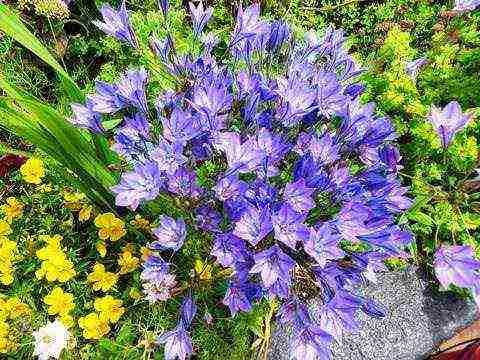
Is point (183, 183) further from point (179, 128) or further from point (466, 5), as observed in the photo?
point (466, 5)

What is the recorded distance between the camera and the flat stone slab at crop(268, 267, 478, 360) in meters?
1.89

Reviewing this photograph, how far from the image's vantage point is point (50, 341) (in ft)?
5.08

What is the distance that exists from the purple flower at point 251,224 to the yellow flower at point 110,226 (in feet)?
1.83

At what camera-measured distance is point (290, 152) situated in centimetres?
147

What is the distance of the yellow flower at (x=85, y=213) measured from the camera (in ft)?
6.02

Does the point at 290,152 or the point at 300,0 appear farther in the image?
the point at 300,0

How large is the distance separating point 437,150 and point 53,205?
1.20 meters

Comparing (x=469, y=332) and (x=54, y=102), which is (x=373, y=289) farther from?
(x=54, y=102)

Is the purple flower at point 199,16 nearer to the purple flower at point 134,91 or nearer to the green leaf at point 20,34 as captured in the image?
the purple flower at point 134,91

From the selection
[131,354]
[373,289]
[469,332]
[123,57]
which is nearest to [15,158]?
[123,57]

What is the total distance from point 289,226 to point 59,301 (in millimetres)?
731

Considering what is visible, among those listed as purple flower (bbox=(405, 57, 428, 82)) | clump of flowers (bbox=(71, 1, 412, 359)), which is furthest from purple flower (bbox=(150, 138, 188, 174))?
purple flower (bbox=(405, 57, 428, 82))

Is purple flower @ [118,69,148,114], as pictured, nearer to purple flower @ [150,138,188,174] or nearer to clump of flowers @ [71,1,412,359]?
clump of flowers @ [71,1,412,359]

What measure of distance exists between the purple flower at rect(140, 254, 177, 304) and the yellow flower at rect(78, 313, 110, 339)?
253 mm
